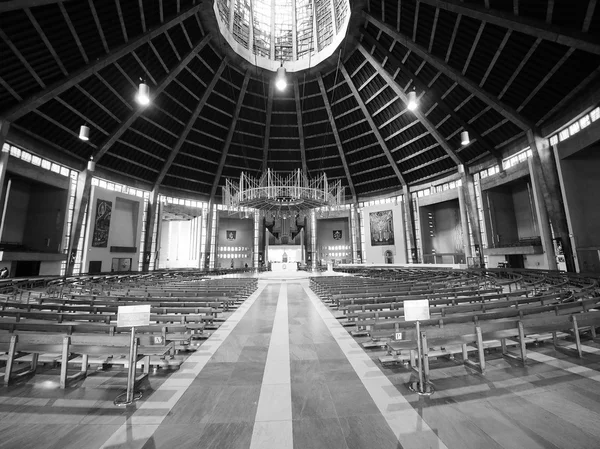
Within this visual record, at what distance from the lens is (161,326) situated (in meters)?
3.93

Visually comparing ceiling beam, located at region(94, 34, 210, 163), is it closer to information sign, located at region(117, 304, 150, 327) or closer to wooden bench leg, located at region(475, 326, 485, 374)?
information sign, located at region(117, 304, 150, 327)

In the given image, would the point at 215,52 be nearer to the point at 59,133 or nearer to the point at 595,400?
the point at 59,133

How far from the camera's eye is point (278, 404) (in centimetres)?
279

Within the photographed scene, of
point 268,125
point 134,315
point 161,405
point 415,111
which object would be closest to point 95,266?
point 268,125

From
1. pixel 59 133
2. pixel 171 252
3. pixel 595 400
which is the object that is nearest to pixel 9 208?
pixel 59 133

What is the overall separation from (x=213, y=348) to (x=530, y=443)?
170 inches

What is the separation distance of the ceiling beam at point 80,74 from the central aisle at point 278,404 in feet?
64.9

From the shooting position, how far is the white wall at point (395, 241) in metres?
31.1

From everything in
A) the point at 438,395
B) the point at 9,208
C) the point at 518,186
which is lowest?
the point at 438,395

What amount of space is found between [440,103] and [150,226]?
30356mm

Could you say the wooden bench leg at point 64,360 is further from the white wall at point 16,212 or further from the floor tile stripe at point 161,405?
the white wall at point 16,212

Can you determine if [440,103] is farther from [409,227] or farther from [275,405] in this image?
[275,405]

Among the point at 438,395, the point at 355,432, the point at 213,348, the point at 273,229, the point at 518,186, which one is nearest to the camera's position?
the point at 355,432

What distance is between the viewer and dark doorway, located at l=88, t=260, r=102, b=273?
22.1 meters
